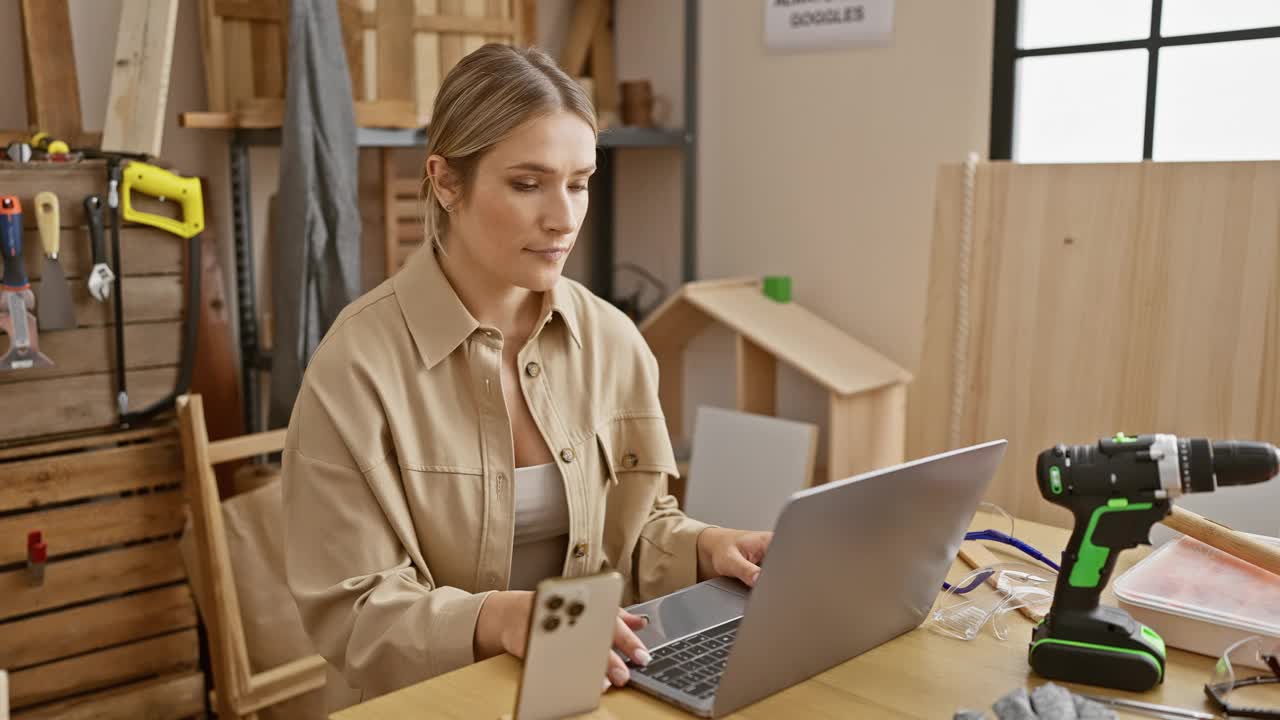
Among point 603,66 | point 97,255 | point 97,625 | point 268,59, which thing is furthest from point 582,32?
point 97,625

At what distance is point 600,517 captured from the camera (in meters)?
1.58

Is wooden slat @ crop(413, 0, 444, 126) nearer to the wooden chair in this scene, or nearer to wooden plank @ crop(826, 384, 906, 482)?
the wooden chair

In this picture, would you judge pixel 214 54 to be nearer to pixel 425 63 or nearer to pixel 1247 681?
pixel 425 63

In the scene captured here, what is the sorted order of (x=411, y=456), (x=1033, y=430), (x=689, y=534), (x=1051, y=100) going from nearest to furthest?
(x=411, y=456)
(x=689, y=534)
(x=1033, y=430)
(x=1051, y=100)

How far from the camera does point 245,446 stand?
7.78 feet

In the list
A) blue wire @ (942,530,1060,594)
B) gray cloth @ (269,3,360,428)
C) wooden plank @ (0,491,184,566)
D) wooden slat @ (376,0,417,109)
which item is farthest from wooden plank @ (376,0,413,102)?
blue wire @ (942,530,1060,594)

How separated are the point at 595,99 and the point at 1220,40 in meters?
1.73

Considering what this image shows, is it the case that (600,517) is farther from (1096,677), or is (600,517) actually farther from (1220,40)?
(1220,40)

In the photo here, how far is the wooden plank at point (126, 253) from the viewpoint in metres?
2.28

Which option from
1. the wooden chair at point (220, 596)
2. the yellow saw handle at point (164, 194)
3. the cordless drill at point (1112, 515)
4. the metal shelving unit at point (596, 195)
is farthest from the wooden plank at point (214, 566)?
the cordless drill at point (1112, 515)

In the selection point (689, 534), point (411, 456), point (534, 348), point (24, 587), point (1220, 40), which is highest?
point (1220, 40)

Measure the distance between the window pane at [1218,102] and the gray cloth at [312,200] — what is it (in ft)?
6.17

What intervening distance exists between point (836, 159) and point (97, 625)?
2.14 m

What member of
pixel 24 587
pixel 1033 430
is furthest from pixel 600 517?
pixel 24 587
